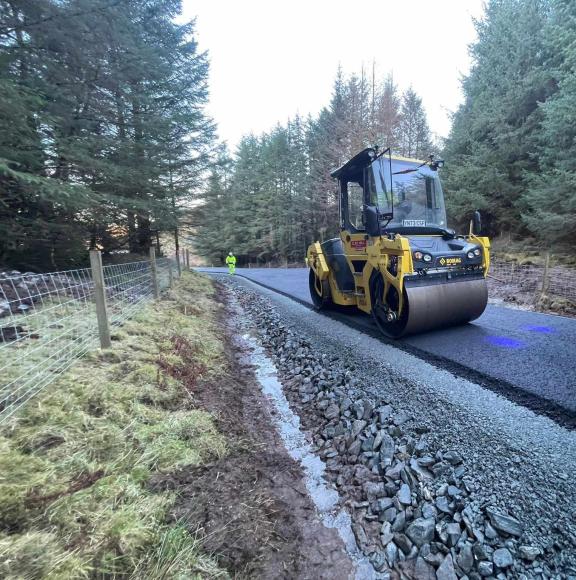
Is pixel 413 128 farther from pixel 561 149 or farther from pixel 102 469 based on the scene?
pixel 102 469

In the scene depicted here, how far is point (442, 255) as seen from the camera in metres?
4.20

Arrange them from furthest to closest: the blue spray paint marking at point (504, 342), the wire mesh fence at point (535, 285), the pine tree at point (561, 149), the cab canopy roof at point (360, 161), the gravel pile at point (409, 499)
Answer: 1. the pine tree at point (561, 149)
2. the wire mesh fence at point (535, 285)
3. the cab canopy roof at point (360, 161)
4. the blue spray paint marking at point (504, 342)
5. the gravel pile at point (409, 499)

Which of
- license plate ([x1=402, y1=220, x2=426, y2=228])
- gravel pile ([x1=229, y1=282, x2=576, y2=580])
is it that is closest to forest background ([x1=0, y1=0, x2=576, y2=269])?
gravel pile ([x1=229, y1=282, x2=576, y2=580])

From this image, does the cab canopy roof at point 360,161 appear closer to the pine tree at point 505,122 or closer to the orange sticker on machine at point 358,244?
the orange sticker on machine at point 358,244

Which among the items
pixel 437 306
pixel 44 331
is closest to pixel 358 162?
pixel 437 306

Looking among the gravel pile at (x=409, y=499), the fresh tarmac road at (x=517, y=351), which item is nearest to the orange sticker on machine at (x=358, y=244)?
the fresh tarmac road at (x=517, y=351)

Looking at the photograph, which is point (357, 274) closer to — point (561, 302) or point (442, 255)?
point (442, 255)

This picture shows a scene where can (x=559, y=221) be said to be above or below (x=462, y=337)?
above

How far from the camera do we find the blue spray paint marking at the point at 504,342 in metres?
3.78

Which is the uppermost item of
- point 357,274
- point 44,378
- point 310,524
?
point 357,274

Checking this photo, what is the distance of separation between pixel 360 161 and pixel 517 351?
3.31 metres

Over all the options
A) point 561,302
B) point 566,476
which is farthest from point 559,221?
point 566,476

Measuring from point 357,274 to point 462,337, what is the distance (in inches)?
73.1

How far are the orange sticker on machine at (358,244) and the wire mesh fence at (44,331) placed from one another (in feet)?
12.1
